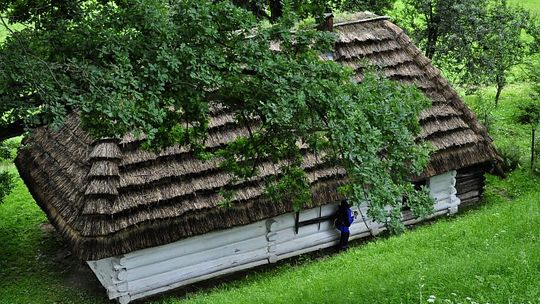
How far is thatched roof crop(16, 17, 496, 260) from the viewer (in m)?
11.2

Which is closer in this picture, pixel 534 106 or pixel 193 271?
pixel 193 271

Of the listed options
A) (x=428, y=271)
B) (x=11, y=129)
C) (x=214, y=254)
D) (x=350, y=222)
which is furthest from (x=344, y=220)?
(x=11, y=129)

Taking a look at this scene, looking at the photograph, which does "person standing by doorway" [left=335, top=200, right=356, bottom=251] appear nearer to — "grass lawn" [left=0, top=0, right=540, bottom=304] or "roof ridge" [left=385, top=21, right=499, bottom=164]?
"grass lawn" [left=0, top=0, right=540, bottom=304]

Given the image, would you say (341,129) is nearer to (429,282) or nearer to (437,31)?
(429,282)

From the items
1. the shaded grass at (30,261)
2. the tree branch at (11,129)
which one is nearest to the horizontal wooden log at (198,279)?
the shaded grass at (30,261)

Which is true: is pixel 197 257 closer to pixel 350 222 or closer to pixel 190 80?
pixel 350 222

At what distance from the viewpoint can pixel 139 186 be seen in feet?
37.7

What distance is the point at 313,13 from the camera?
840cm

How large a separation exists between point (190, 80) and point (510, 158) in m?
12.6

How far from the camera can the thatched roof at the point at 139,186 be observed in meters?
11.2

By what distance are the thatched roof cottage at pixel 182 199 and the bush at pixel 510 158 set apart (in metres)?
2.52

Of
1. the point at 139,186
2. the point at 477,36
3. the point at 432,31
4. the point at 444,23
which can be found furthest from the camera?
the point at 432,31

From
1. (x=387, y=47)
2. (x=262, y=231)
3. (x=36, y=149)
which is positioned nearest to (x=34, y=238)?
(x=36, y=149)

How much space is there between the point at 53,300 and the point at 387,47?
9361 mm
